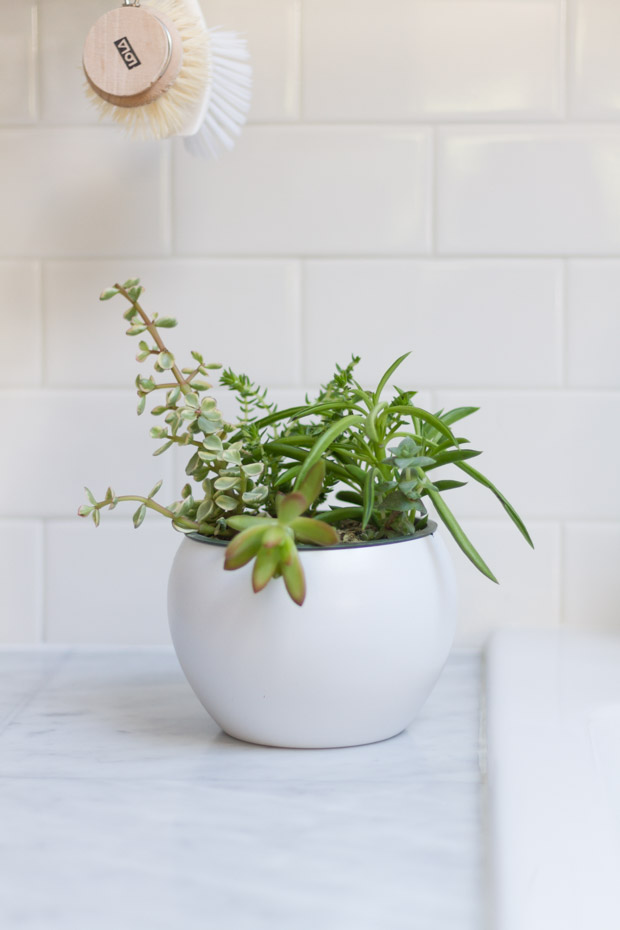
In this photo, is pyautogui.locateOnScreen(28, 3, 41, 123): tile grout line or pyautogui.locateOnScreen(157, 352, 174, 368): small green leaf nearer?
pyautogui.locateOnScreen(157, 352, 174, 368): small green leaf

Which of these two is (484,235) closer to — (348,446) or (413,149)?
(413,149)

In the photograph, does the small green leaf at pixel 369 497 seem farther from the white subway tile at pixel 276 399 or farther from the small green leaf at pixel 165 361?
the white subway tile at pixel 276 399

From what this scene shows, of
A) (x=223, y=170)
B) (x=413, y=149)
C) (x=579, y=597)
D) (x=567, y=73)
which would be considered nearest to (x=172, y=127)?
(x=223, y=170)

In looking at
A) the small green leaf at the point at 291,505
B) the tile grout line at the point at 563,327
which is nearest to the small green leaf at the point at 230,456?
the small green leaf at the point at 291,505

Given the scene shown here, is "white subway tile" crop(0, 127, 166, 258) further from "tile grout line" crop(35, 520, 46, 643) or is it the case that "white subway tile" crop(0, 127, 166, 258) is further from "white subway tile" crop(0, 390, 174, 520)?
"tile grout line" crop(35, 520, 46, 643)

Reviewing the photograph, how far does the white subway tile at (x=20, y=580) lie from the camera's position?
860 mm

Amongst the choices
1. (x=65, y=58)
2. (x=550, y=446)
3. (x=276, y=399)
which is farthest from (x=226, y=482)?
(x=65, y=58)

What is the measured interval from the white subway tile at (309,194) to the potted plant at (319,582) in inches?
8.8

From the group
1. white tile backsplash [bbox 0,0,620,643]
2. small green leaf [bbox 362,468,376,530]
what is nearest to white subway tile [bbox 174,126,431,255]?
white tile backsplash [bbox 0,0,620,643]

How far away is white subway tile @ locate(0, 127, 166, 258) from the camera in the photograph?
32.7 inches

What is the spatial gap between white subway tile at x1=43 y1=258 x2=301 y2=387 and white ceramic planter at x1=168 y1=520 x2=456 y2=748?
29 centimetres

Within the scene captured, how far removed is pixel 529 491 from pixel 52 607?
45 cm

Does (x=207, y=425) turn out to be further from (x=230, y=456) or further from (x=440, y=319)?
(x=440, y=319)

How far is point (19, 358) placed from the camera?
849mm
